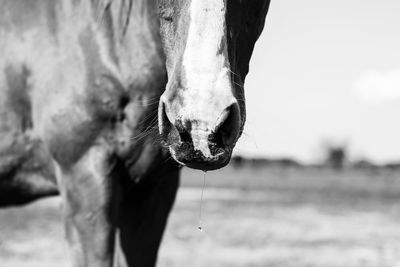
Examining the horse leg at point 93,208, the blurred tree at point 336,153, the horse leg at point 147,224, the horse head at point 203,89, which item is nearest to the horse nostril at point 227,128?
the horse head at point 203,89

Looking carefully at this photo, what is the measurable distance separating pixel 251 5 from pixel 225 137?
0.66 meters

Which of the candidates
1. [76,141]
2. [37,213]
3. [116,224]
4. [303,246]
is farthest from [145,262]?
[37,213]

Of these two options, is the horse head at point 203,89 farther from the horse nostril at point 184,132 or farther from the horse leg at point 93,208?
the horse leg at point 93,208

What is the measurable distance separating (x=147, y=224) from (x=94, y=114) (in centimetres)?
71

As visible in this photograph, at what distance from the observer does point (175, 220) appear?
45.7 ft

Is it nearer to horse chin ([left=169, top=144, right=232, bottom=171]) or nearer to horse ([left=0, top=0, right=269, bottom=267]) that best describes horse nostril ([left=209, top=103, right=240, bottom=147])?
horse chin ([left=169, top=144, right=232, bottom=171])

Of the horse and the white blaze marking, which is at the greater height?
the white blaze marking

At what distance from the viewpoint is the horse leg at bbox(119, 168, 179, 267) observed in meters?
3.86

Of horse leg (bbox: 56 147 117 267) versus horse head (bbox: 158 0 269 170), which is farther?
horse leg (bbox: 56 147 117 267)

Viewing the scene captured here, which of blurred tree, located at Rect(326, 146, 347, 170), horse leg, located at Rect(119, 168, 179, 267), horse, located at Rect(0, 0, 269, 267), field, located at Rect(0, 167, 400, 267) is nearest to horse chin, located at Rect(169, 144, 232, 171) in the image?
horse, located at Rect(0, 0, 269, 267)

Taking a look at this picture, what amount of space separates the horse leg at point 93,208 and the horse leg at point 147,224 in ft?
0.92

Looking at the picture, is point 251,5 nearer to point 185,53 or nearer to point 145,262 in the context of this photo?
point 185,53

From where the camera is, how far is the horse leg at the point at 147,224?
3.86 m

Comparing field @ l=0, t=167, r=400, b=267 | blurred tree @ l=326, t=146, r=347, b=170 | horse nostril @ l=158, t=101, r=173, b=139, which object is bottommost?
blurred tree @ l=326, t=146, r=347, b=170
